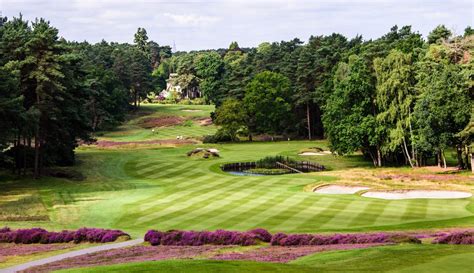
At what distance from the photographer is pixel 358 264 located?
75.6 feet

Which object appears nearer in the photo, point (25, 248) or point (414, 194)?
point (25, 248)

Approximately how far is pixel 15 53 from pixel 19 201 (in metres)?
20.2

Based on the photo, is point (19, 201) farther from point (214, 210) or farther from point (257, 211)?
point (257, 211)

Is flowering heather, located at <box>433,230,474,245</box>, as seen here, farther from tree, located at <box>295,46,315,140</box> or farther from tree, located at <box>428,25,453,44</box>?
tree, located at <box>295,46,315,140</box>

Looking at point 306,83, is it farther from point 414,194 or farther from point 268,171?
point 414,194

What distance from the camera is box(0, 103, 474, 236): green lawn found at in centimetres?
4153

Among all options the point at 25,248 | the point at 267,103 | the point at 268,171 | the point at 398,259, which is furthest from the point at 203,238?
the point at 267,103

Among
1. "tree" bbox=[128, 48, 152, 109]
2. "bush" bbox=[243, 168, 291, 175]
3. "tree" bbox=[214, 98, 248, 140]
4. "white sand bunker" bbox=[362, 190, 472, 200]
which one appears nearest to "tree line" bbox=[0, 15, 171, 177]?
"bush" bbox=[243, 168, 291, 175]

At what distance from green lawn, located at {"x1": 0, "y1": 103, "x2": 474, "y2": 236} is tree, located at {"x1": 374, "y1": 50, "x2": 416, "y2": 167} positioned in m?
13.8

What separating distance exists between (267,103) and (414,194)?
6377 centimetres

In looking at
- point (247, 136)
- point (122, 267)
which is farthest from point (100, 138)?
point (122, 267)

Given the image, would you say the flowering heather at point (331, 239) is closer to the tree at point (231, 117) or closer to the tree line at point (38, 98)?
the tree line at point (38, 98)

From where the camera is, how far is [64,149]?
76.2 metres

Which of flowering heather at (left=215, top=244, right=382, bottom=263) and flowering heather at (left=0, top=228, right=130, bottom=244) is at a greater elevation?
flowering heather at (left=215, top=244, right=382, bottom=263)
